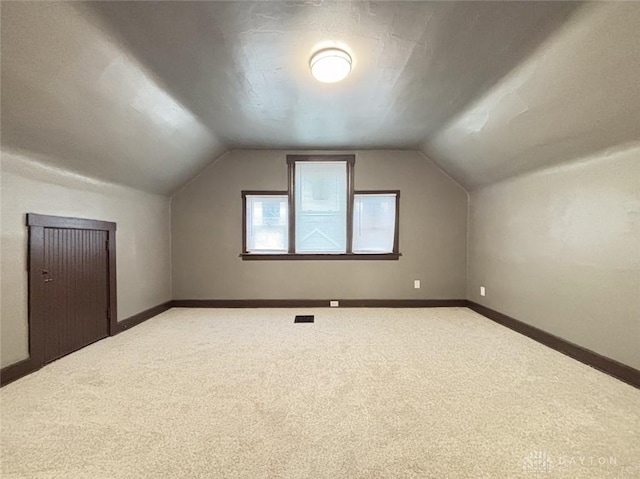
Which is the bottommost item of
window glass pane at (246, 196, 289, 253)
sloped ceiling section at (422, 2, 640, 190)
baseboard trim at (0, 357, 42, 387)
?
baseboard trim at (0, 357, 42, 387)

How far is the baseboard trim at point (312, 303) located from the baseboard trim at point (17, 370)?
2173mm

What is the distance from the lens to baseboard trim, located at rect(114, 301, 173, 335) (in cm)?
345

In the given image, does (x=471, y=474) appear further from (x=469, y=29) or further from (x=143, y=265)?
(x=143, y=265)

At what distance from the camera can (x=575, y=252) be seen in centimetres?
268

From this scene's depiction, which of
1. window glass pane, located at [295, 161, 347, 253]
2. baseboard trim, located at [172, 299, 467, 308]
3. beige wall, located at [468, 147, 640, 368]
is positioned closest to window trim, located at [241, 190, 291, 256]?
window glass pane, located at [295, 161, 347, 253]

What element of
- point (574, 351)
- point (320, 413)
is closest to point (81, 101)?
point (320, 413)

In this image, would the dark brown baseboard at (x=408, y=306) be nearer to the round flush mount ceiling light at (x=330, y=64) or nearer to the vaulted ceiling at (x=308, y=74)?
the vaulted ceiling at (x=308, y=74)

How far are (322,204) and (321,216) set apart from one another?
194 mm

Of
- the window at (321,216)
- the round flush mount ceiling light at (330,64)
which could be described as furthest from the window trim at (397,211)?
the round flush mount ceiling light at (330,64)

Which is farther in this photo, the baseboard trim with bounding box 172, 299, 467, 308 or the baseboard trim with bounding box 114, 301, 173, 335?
the baseboard trim with bounding box 172, 299, 467, 308

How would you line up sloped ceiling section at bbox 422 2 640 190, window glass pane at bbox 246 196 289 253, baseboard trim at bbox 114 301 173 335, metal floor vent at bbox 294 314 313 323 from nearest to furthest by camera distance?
sloped ceiling section at bbox 422 2 640 190 < baseboard trim at bbox 114 301 173 335 < metal floor vent at bbox 294 314 313 323 < window glass pane at bbox 246 196 289 253

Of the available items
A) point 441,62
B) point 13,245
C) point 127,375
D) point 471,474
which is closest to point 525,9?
point 441,62

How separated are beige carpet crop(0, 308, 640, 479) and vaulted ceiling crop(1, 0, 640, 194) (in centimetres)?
192

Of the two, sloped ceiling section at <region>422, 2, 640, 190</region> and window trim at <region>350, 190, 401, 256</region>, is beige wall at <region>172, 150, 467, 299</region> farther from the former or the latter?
sloped ceiling section at <region>422, 2, 640, 190</region>
